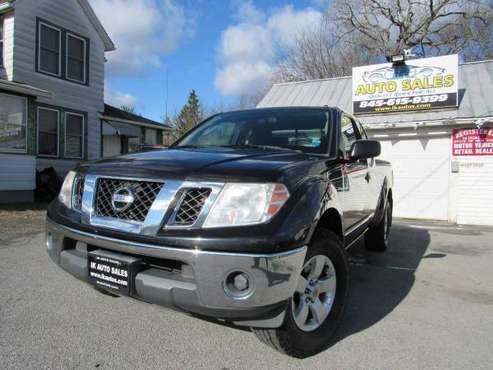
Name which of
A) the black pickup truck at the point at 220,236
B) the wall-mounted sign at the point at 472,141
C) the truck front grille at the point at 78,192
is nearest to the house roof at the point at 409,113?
the wall-mounted sign at the point at 472,141

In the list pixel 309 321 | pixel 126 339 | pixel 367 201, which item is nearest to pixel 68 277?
pixel 126 339

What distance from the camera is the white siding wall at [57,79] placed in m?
12.3

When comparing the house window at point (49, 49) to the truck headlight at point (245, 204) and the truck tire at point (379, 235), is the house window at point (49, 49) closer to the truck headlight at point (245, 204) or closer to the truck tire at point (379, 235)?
the truck tire at point (379, 235)

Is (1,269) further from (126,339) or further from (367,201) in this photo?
(367,201)

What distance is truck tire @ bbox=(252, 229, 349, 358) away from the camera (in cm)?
236

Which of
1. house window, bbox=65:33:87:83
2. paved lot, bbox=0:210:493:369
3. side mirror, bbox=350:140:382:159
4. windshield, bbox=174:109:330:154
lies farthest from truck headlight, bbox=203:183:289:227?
house window, bbox=65:33:87:83

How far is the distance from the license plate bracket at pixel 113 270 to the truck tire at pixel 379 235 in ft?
13.3

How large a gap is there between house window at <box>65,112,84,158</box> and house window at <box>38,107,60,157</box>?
45 cm

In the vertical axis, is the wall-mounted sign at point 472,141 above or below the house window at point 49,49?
below

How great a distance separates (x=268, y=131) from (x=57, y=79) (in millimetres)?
12248

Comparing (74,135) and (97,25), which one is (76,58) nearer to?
(97,25)

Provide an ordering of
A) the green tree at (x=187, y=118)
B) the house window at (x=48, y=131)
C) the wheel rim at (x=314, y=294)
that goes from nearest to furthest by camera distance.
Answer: the wheel rim at (x=314, y=294), the house window at (x=48, y=131), the green tree at (x=187, y=118)

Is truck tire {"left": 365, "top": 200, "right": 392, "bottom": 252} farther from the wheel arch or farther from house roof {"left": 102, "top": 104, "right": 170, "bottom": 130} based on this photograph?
house roof {"left": 102, "top": 104, "right": 170, "bottom": 130}

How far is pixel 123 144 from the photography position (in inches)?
677
